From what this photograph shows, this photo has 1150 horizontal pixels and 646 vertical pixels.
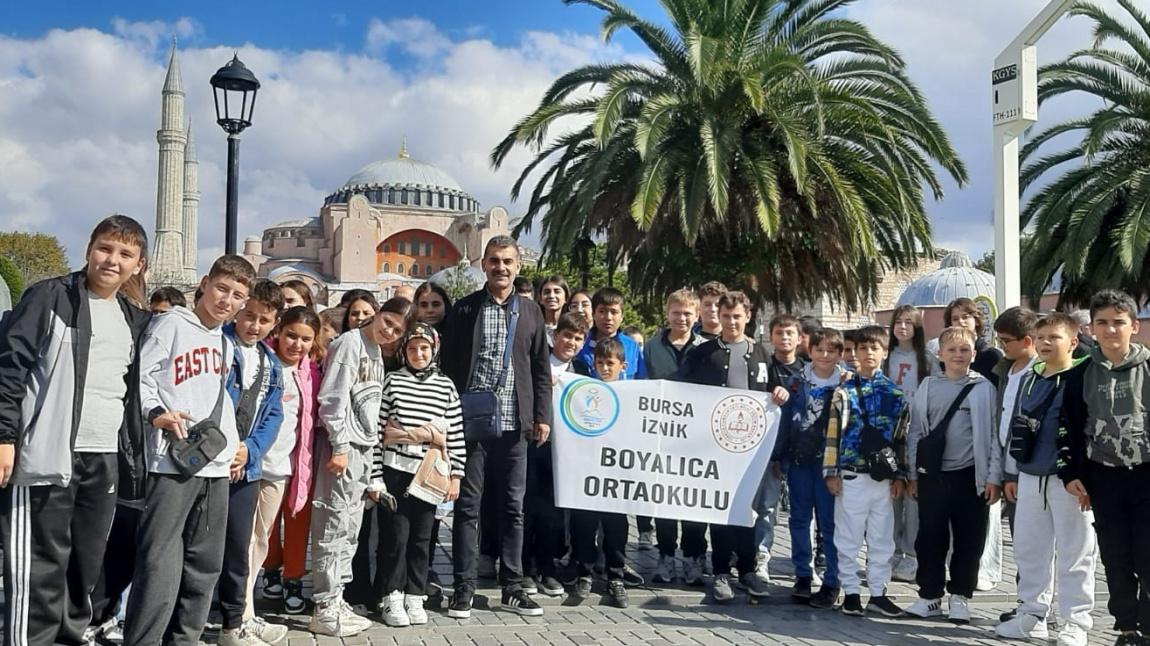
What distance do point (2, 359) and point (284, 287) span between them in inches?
91.8

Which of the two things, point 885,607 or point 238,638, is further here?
point 885,607

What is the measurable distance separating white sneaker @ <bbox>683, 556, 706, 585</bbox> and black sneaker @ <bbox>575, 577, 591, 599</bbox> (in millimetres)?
851

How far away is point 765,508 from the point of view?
23.0 ft

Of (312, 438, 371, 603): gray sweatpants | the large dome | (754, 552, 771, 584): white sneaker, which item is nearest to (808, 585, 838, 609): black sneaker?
(754, 552, 771, 584): white sneaker

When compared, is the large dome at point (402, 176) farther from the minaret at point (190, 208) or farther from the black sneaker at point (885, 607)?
the black sneaker at point (885, 607)

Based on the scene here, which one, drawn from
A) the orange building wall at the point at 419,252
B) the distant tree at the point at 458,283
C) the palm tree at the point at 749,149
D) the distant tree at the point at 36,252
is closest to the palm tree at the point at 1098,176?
the palm tree at the point at 749,149

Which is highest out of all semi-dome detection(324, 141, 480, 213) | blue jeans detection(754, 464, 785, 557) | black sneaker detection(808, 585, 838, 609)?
semi-dome detection(324, 141, 480, 213)

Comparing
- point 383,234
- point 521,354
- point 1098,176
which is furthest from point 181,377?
point 383,234

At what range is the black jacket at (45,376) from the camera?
3.95m

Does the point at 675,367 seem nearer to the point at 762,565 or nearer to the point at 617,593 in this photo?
the point at 762,565

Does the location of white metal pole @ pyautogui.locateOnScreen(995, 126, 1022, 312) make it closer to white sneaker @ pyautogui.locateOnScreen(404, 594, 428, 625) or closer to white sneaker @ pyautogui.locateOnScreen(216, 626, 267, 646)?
white sneaker @ pyautogui.locateOnScreen(404, 594, 428, 625)

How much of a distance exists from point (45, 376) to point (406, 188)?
92.1 metres

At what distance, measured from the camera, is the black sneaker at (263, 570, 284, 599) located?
5961mm

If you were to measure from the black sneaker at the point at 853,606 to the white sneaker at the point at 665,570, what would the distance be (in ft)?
4.09
